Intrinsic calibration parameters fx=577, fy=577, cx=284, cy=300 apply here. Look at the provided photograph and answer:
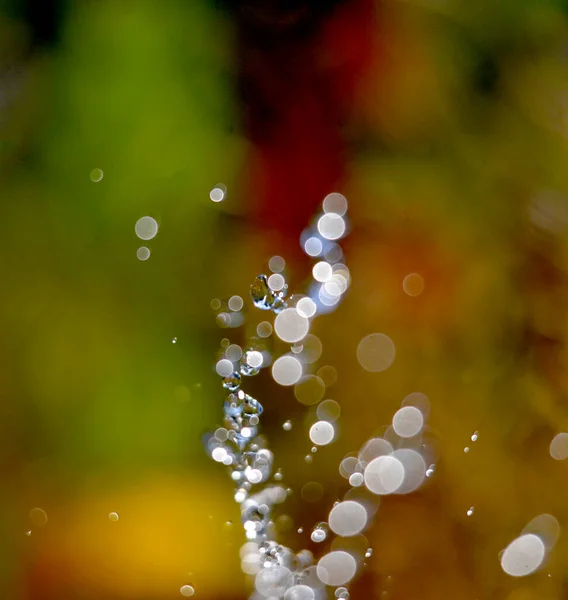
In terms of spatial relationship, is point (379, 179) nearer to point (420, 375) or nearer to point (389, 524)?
point (420, 375)

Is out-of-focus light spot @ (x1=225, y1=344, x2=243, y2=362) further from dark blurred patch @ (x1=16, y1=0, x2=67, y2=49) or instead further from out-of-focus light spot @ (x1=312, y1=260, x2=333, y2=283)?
dark blurred patch @ (x1=16, y1=0, x2=67, y2=49)

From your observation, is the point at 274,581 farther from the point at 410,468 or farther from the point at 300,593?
the point at 410,468

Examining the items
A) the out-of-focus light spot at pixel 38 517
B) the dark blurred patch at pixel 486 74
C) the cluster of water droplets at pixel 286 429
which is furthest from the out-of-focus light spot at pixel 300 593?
the dark blurred patch at pixel 486 74

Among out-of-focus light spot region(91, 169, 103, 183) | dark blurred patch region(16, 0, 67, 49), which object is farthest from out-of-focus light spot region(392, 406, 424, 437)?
dark blurred patch region(16, 0, 67, 49)

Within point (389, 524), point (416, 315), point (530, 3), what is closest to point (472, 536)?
point (389, 524)

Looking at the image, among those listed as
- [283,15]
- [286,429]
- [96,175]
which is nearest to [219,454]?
[286,429]
